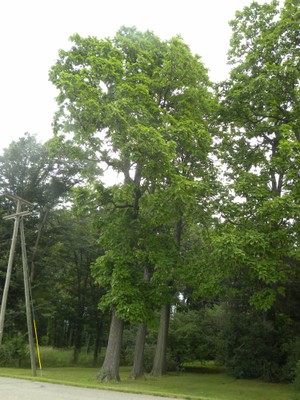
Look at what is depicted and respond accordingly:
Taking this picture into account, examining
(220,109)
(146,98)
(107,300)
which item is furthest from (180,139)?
(107,300)

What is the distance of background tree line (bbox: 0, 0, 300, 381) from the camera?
1538 cm

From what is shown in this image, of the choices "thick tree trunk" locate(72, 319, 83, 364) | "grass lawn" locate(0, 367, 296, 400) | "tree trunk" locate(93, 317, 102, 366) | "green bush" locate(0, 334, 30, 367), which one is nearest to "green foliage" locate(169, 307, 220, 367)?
"grass lawn" locate(0, 367, 296, 400)

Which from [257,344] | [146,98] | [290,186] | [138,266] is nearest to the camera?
[290,186]

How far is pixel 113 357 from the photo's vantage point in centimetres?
1762

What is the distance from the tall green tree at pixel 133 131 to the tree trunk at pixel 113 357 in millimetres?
42

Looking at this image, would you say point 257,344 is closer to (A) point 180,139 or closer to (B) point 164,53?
(A) point 180,139

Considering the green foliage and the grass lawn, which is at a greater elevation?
the green foliage

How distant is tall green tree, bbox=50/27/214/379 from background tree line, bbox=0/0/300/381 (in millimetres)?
61

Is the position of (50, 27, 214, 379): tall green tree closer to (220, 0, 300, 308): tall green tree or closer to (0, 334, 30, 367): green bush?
(220, 0, 300, 308): tall green tree

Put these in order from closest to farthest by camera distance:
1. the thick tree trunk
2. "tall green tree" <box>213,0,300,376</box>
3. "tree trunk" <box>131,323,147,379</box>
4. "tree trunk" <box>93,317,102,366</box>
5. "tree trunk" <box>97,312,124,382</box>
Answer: "tall green tree" <box>213,0,300,376</box>, "tree trunk" <box>97,312,124,382</box>, "tree trunk" <box>131,323,147,379</box>, the thick tree trunk, "tree trunk" <box>93,317,102,366</box>

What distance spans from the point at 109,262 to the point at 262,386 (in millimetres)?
9777

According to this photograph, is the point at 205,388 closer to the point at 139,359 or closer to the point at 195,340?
the point at 139,359

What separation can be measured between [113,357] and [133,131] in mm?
9646

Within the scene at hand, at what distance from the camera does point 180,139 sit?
1730 centimetres
